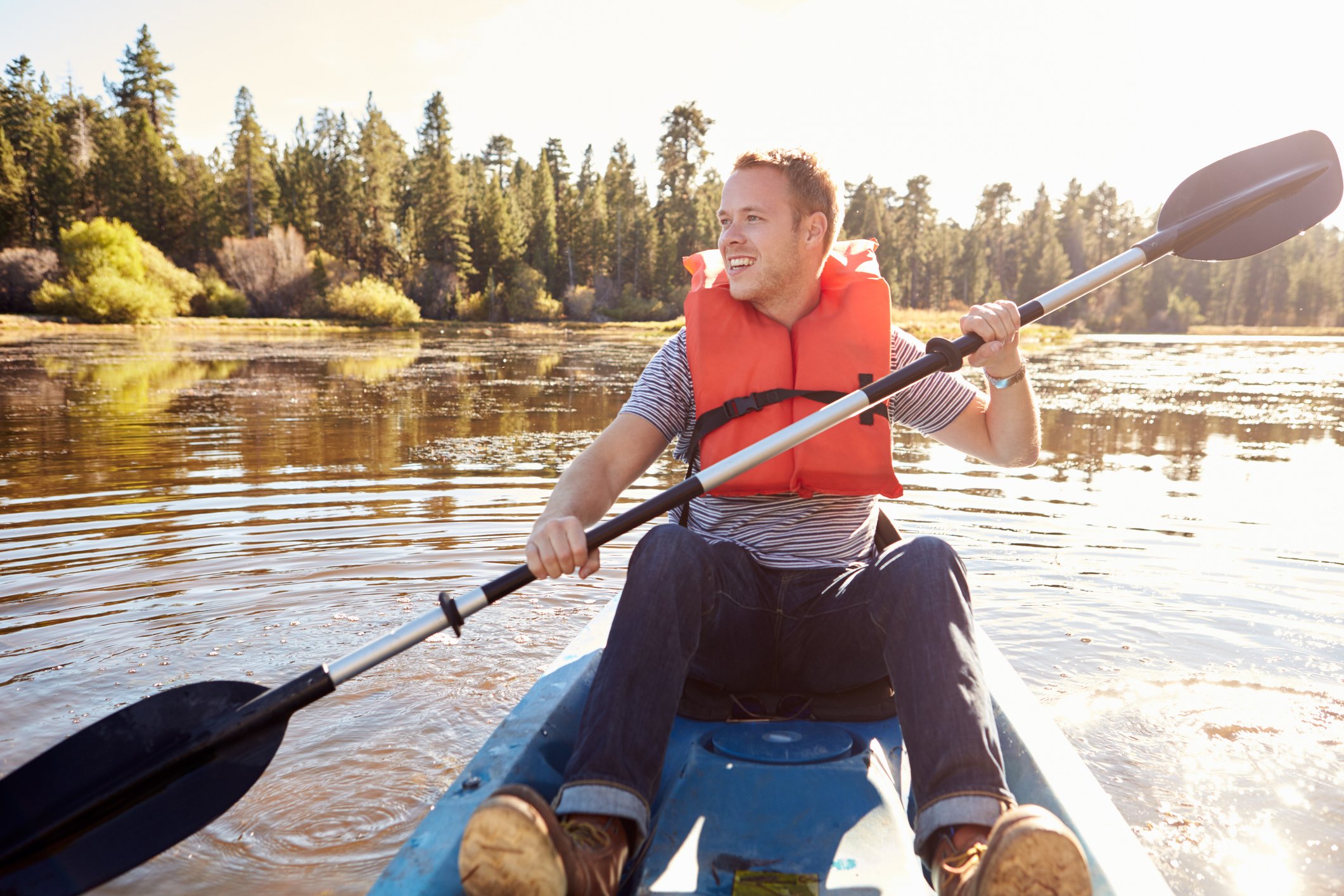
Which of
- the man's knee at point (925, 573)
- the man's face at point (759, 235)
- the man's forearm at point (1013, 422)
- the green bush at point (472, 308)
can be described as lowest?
the man's knee at point (925, 573)

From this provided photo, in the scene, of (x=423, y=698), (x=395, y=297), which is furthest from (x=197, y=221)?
(x=423, y=698)

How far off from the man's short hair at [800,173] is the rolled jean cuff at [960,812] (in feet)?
4.48

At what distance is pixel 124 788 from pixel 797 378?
1.67 m

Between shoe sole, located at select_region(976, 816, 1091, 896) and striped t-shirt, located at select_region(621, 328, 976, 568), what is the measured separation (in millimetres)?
850

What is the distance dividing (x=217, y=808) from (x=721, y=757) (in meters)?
1.01

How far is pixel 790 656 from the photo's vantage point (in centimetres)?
204

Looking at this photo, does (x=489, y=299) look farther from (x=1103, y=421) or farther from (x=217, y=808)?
(x=217, y=808)

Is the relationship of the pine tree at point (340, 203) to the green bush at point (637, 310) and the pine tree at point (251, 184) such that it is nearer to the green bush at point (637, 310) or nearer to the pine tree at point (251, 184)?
the pine tree at point (251, 184)

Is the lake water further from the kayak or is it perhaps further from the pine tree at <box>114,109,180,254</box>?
the pine tree at <box>114,109,180,254</box>

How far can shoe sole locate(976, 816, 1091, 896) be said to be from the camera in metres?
1.28

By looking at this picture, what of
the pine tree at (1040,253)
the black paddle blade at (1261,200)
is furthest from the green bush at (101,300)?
the pine tree at (1040,253)

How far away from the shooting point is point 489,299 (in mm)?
46219

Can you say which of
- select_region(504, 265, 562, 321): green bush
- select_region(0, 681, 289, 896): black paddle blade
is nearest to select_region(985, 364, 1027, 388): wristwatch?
select_region(0, 681, 289, 896): black paddle blade

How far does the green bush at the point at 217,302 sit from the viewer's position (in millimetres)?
37406
